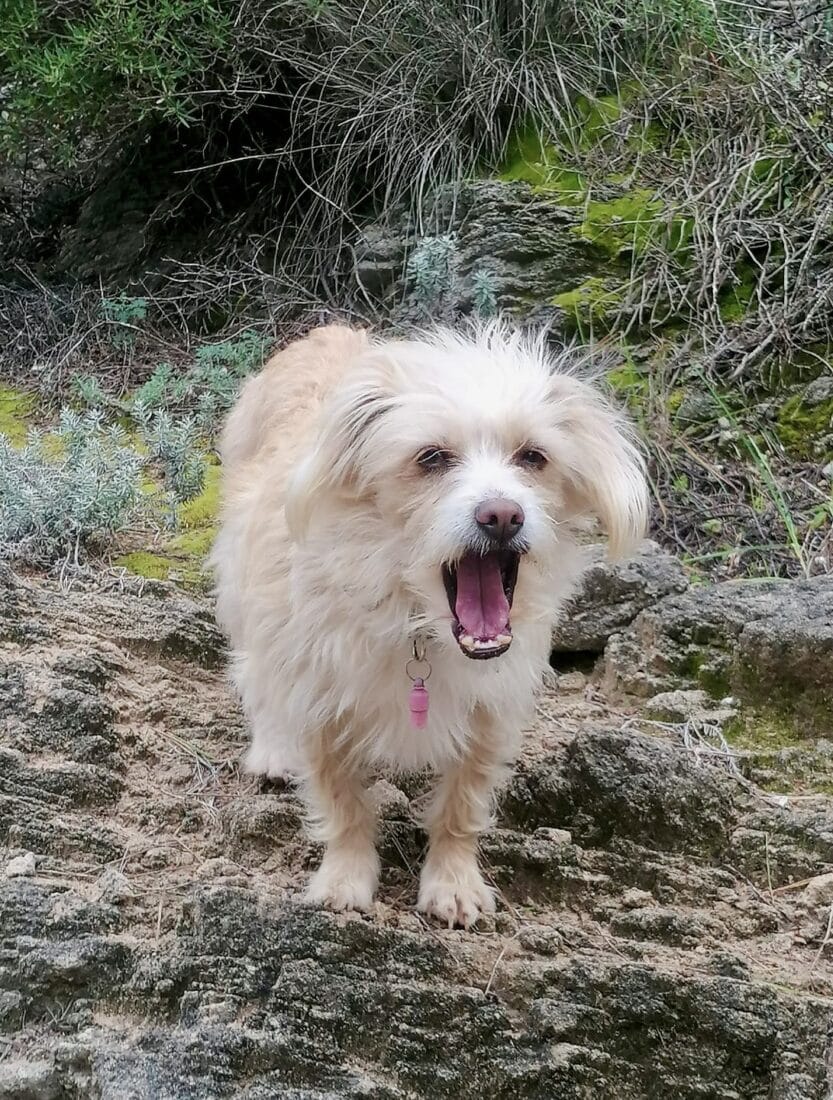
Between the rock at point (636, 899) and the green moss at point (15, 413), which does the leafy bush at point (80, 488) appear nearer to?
the green moss at point (15, 413)

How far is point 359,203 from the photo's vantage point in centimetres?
688

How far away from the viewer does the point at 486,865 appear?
Answer: 274 centimetres

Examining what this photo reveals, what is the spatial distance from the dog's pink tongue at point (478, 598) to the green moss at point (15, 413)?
4.24 meters

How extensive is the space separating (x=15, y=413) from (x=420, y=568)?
Answer: 469 cm

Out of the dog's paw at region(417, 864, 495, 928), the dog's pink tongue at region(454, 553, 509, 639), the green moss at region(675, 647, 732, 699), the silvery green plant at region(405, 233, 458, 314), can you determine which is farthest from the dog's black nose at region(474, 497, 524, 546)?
the silvery green plant at region(405, 233, 458, 314)

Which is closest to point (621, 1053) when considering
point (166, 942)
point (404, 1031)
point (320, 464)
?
point (404, 1031)

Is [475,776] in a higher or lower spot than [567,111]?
lower

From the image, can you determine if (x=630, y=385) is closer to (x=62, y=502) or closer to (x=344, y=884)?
(x=62, y=502)

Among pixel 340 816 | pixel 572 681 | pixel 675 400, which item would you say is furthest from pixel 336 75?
pixel 340 816

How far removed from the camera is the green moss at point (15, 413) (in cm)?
590

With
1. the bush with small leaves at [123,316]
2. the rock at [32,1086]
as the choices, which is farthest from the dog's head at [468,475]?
the bush with small leaves at [123,316]

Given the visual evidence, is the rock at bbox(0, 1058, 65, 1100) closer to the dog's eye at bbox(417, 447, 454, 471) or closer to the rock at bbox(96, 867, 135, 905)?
the rock at bbox(96, 867, 135, 905)

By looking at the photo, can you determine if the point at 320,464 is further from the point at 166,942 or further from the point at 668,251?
the point at 668,251

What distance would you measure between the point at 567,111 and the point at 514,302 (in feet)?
5.04
